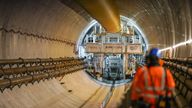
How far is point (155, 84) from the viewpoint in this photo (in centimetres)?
566

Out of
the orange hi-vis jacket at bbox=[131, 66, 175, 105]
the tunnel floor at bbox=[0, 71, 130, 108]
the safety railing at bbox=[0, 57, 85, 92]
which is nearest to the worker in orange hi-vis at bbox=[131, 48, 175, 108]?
the orange hi-vis jacket at bbox=[131, 66, 175, 105]

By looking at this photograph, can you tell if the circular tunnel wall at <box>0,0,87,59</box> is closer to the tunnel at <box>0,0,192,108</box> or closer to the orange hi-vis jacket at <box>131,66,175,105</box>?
the tunnel at <box>0,0,192,108</box>

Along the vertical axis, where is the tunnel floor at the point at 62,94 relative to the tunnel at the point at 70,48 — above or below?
below

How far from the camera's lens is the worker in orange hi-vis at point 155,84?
222 inches

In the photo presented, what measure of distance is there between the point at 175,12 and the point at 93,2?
2321 millimetres

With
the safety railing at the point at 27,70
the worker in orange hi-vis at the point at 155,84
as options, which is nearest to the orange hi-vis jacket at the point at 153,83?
the worker in orange hi-vis at the point at 155,84

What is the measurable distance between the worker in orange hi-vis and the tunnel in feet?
2.76

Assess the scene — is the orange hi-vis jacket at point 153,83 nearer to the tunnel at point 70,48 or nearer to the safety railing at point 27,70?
the tunnel at point 70,48

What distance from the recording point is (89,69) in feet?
73.9

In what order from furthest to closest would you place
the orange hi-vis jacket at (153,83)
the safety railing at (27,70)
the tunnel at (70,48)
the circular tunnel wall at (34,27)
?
the circular tunnel wall at (34,27) → the tunnel at (70,48) → the safety railing at (27,70) → the orange hi-vis jacket at (153,83)

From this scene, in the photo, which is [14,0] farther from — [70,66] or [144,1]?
[70,66]

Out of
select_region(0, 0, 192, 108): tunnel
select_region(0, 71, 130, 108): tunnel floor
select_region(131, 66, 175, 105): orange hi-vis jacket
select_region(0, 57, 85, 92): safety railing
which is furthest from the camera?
select_region(0, 71, 130, 108): tunnel floor

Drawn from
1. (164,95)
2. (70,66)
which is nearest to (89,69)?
(70,66)

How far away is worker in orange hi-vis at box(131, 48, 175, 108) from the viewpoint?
5629 mm
